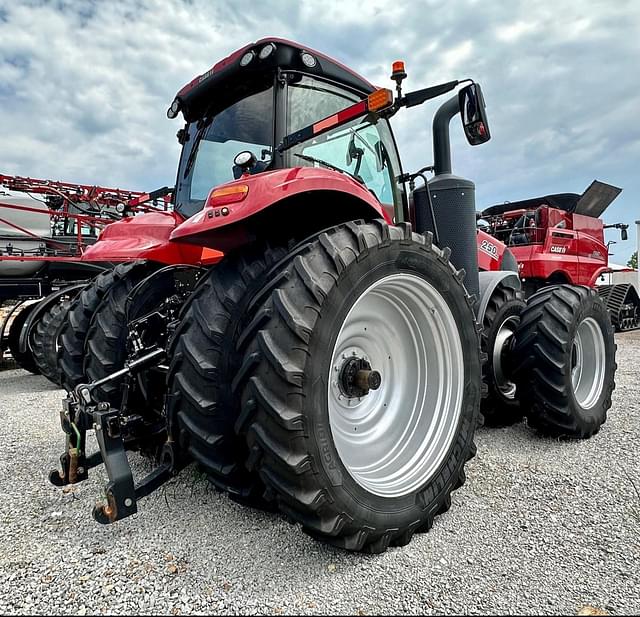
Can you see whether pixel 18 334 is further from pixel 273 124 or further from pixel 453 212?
pixel 453 212

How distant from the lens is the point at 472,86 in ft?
7.82

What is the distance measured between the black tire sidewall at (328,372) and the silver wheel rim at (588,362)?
4.84 ft

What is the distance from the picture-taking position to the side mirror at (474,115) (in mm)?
2385

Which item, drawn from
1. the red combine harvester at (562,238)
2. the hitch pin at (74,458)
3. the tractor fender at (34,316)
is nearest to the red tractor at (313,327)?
the hitch pin at (74,458)

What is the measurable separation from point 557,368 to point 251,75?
2.38 meters

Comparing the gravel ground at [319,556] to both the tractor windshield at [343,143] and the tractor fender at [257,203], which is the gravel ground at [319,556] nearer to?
the tractor fender at [257,203]

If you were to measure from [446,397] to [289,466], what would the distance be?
1.01 m

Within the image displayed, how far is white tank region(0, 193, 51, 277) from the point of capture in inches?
251

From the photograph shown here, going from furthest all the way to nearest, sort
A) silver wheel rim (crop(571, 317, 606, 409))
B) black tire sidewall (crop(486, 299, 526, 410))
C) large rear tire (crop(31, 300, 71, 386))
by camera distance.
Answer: large rear tire (crop(31, 300, 71, 386))
silver wheel rim (crop(571, 317, 606, 409))
black tire sidewall (crop(486, 299, 526, 410))

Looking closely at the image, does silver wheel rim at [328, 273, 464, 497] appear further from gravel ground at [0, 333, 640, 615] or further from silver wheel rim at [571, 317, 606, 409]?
silver wheel rim at [571, 317, 606, 409]

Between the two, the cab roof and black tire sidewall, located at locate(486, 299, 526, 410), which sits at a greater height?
the cab roof

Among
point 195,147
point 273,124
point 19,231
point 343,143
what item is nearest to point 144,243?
point 195,147

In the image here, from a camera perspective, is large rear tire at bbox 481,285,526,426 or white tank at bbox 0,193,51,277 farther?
white tank at bbox 0,193,51,277

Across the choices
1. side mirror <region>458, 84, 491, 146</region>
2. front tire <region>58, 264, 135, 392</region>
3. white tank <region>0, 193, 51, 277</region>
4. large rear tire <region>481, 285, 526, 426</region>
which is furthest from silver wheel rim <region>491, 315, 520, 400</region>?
white tank <region>0, 193, 51, 277</region>
